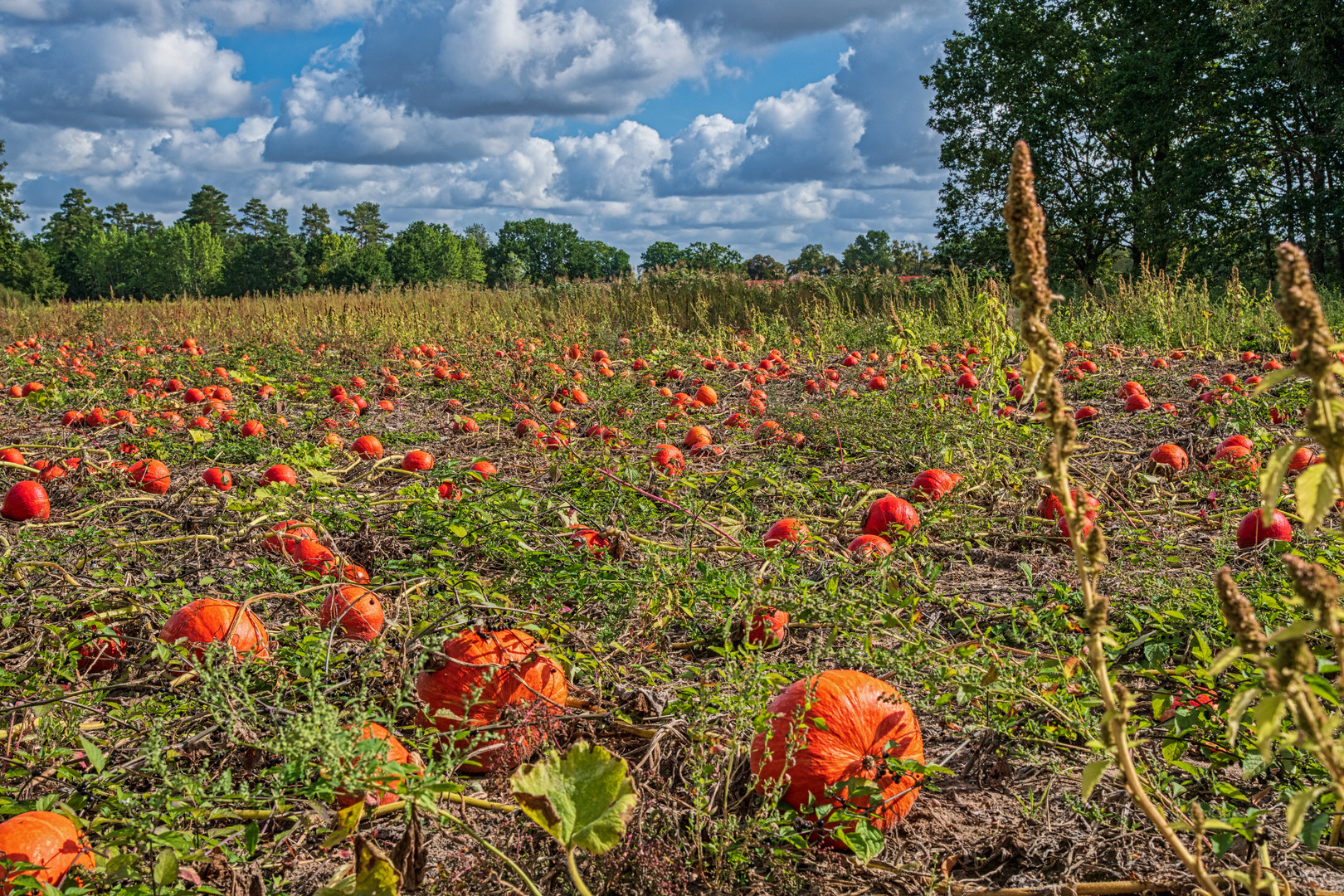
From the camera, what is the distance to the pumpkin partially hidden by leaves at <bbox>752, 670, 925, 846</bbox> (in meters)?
1.69

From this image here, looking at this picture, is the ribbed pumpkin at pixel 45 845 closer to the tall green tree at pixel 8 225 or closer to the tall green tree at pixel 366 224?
the tall green tree at pixel 8 225

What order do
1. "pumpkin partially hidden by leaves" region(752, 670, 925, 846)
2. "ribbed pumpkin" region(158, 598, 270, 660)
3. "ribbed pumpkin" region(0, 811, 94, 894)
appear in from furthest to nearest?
"ribbed pumpkin" region(158, 598, 270, 660), "pumpkin partially hidden by leaves" region(752, 670, 925, 846), "ribbed pumpkin" region(0, 811, 94, 894)

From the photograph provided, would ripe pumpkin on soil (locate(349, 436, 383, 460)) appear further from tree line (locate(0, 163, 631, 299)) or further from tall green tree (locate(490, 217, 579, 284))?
→ tall green tree (locate(490, 217, 579, 284))

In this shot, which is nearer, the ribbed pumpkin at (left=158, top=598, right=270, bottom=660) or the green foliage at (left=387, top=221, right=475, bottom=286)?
the ribbed pumpkin at (left=158, top=598, right=270, bottom=660)

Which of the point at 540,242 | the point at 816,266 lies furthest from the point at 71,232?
the point at 816,266

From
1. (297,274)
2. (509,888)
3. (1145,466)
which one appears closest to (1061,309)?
(1145,466)

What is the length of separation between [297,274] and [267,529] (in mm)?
72723

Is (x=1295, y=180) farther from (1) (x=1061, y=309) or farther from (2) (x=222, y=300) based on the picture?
(2) (x=222, y=300)

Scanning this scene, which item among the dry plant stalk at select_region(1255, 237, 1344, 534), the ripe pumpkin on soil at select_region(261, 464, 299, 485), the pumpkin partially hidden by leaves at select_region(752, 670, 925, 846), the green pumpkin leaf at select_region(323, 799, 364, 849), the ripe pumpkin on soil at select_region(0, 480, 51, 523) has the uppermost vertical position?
the dry plant stalk at select_region(1255, 237, 1344, 534)

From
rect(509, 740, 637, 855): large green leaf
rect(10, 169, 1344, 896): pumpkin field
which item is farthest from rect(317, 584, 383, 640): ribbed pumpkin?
rect(509, 740, 637, 855): large green leaf

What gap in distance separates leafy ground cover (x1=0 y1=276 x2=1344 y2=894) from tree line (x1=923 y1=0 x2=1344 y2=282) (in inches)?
454

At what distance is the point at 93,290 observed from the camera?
73000mm

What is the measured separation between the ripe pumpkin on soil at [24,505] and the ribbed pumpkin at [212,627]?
179 cm

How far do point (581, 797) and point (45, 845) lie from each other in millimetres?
982
